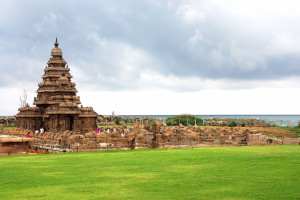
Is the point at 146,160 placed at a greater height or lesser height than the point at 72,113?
lesser

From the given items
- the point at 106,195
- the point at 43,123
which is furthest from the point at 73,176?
the point at 43,123

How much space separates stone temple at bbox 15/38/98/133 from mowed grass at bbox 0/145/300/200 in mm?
24718

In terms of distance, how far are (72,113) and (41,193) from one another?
103 feet

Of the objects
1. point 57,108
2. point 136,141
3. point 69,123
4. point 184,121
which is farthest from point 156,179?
point 184,121

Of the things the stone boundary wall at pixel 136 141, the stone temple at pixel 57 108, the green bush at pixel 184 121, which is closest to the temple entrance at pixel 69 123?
the stone temple at pixel 57 108

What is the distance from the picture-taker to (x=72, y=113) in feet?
135

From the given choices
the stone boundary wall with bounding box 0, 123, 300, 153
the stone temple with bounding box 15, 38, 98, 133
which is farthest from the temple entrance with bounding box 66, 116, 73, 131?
the stone boundary wall with bounding box 0, 123, 300, 153

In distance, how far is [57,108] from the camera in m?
41.5

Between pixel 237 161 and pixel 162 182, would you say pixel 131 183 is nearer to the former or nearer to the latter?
pixel 162 182

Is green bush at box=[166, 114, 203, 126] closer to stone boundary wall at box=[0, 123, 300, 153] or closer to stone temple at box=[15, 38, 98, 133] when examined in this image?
stone temple at box=[15, 38, 98, 133]

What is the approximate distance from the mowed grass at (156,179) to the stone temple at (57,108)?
24.7 m

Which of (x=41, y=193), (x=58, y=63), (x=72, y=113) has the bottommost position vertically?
(x=41, y=193)

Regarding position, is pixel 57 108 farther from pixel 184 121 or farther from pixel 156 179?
pixel 184 121

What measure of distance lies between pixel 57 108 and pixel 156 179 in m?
31.0
